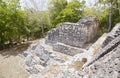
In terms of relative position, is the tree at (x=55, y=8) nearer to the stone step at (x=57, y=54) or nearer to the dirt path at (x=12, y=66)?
the dirt path at (x=12, y=66)

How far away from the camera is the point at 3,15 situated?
24312 millimetres

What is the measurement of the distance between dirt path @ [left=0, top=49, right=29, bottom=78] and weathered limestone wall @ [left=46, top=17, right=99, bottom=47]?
4334 mm

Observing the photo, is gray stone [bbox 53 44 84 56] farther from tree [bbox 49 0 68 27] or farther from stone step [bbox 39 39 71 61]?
tree [bbox 49 0 68 27]

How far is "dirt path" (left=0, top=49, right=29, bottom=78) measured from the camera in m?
16.6

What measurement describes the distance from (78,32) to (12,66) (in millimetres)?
7043

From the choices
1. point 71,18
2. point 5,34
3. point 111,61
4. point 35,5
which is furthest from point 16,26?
point 111,61

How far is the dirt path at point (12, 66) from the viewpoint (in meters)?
16.6

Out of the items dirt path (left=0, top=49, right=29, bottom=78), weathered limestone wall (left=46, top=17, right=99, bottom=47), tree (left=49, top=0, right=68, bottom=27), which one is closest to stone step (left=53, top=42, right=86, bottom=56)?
weathered limestone wall (left=46, top=17, right=99, bottom=47)

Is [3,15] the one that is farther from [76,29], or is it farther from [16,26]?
[76,29]

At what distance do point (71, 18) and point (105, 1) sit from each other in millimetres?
5247

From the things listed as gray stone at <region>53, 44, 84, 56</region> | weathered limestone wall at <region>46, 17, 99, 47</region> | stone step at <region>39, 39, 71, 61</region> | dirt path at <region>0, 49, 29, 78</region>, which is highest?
weathered limestone wall at <region>46, 17, 99, 47</region>

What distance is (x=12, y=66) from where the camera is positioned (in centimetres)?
1858

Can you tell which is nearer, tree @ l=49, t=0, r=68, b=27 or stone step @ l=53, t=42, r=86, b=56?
stone step @ l=53, t=42, r=86, b=56

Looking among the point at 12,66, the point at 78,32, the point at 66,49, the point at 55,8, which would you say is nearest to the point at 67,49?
the point at 66,49
